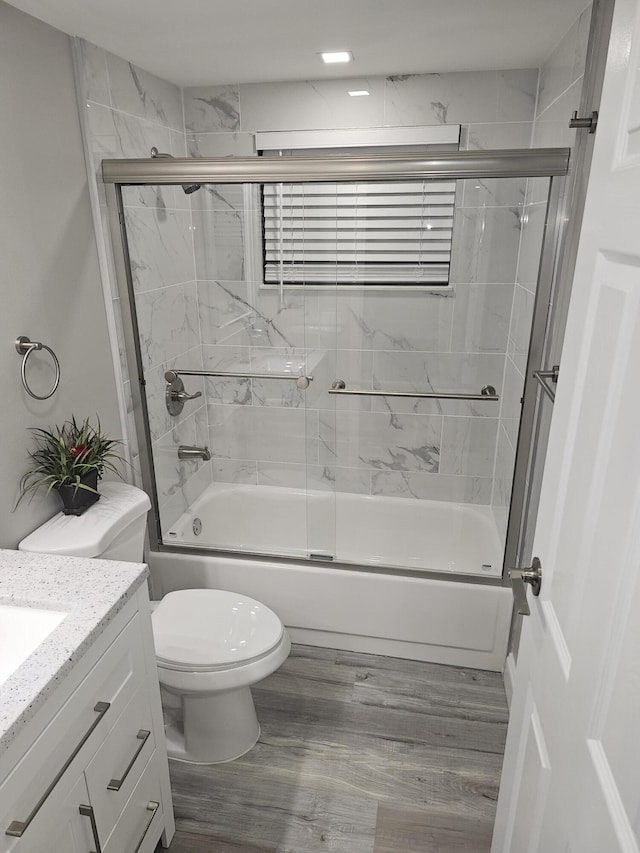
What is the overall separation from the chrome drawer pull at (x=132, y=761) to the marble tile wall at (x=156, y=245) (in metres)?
1.22

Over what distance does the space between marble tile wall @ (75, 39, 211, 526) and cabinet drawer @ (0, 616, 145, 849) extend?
1198mm

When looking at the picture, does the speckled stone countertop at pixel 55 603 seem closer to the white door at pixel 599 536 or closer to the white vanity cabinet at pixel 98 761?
the white vanity cabinet at pixel 98 761

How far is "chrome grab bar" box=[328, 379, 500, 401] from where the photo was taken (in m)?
2.51

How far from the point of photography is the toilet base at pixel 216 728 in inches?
74.9

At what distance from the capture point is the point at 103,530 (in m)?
1.76

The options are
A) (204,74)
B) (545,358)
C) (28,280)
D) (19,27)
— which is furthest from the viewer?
(204,74)

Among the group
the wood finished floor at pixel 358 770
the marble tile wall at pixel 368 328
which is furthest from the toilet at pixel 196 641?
the marble tile wall at pixel 368 328

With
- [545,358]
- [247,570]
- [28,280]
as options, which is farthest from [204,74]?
[247,570]

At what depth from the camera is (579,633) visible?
2.85 feet

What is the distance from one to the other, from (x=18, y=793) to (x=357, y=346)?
1.96 metres

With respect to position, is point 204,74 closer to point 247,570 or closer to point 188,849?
point 247,570

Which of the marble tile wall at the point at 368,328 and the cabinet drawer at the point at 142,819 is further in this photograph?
the marble tile wall at the point at 368,328

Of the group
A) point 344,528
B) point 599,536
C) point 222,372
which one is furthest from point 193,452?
point 599,536

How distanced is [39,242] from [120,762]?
1.48 metres
